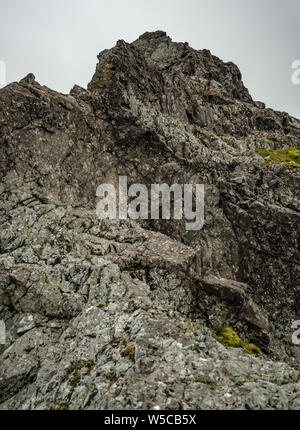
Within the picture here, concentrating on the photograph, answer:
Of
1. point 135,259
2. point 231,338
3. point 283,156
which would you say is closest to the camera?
point 231,338

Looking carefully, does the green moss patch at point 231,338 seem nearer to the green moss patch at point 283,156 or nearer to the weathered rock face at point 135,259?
the weathered rock face at point 135,259

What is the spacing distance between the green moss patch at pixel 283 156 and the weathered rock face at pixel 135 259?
8.86ft

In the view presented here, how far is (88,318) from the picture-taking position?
1641 centimetres

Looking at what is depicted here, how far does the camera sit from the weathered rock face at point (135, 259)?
1230 centimetres

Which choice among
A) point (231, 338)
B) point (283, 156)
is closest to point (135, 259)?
point (231, 338)

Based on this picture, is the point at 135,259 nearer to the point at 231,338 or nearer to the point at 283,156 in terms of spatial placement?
the point at 231,338

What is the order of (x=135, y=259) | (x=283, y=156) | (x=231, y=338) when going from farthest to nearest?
(x=283, y=156) < (x=135, y=259) < (x=231, y=338)

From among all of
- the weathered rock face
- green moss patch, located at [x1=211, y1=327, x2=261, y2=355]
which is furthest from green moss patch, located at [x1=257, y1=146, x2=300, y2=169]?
green moss patch, located at [x1=211, y1=327, x2=261, y2=355]

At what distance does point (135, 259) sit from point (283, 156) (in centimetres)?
3787

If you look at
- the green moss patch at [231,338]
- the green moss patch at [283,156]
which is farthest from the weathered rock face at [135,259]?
the green moss patch at [283,156]

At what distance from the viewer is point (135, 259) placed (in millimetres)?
21375

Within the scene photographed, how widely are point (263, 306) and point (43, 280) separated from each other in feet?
77.1

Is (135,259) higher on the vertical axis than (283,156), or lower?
lower

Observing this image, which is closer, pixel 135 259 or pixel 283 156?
pixel 135 259
